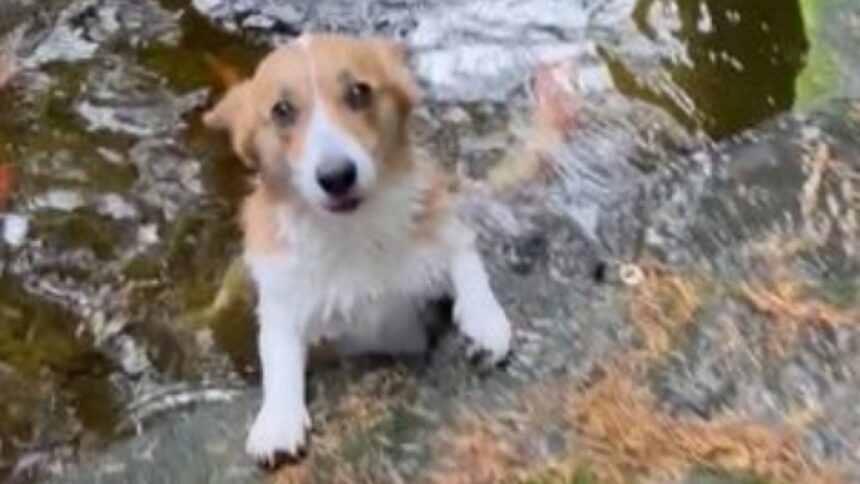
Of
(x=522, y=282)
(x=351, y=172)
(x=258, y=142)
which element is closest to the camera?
(x=351, y=172)

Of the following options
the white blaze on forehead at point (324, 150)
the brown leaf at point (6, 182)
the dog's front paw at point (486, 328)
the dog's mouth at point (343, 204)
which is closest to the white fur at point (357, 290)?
the dog's front paw at point (486, 328)

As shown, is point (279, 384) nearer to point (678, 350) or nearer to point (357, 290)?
point (357, 290)

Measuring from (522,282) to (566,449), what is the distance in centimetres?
70

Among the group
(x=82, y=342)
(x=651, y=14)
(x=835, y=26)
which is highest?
(x=835, y=26)

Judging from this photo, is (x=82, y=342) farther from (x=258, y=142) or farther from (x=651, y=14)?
(x=651, y=14)

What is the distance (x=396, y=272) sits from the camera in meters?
4.47

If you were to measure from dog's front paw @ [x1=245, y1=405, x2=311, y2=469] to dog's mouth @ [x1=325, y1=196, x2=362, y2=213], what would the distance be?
48 cm

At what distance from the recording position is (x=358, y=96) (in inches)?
165

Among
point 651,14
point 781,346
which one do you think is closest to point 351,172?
point 781,346

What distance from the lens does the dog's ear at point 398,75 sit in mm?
4344

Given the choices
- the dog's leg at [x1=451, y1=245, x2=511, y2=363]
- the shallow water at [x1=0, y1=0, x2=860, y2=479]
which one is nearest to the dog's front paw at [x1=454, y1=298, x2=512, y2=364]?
the dog's leg at [x1=451, y1=245, x2=511, y2=363]

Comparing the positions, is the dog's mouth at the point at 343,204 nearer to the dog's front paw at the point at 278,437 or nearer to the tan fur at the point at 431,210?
the tan fur at the point at 431,210

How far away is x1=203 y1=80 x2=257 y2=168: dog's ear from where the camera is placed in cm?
438

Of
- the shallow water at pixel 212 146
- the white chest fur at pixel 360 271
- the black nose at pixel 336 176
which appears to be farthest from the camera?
the shallow water at pixel 212 146
